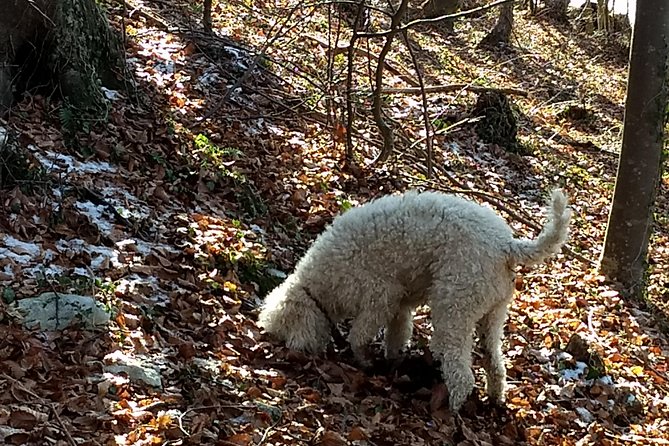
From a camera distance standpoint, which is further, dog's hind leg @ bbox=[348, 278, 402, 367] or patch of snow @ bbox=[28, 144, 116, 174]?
Answer: patch of snow @ bbox=[28, 144, 116, 174]

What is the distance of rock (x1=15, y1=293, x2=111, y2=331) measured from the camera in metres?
4.74

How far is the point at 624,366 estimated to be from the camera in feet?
22.3

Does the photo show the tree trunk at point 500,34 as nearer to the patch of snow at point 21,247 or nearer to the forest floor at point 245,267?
the forest floor at point 245,267

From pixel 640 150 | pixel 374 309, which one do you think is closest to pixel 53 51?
pixel 374 309

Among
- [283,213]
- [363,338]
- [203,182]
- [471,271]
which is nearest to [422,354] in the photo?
[363,338]

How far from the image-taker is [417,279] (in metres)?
5.66

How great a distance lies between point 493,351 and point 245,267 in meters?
2.39

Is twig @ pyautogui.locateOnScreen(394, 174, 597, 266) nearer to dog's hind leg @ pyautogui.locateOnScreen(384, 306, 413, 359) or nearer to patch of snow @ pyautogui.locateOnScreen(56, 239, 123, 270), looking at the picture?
dog's hind leg @ pyautogui.locateOnScreen(384, 306, 413, 359)

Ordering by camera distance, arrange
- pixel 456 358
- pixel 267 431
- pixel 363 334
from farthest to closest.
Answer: pixel 363 334
pixel 456 358
pixel 267 431

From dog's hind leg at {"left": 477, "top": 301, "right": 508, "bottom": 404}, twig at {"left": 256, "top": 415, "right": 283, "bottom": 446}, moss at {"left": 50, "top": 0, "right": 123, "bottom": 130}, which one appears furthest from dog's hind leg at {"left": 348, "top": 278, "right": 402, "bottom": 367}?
moss at {"left": 50, "top": 0, "right": 123, "bottom": 130}

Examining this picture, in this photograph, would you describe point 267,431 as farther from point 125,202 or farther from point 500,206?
point 500,206

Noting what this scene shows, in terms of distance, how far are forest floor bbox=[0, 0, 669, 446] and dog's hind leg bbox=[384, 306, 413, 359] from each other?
14 cm

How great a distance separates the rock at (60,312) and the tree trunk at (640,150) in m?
5.94

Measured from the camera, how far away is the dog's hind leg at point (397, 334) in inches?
237
